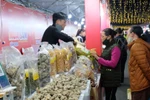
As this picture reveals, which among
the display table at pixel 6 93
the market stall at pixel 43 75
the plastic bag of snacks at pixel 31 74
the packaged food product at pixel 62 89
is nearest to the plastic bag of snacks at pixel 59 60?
the market stall at pixel 43 75

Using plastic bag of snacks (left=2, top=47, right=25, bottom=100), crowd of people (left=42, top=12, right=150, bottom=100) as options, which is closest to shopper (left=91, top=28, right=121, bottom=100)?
crowd of people (left=42, top=12, right=150, bottom=100)

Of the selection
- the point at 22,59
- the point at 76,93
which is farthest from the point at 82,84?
the point at 22,59

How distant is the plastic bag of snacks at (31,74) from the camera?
78.9 inches

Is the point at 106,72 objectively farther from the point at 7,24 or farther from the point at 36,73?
the point at 7,24

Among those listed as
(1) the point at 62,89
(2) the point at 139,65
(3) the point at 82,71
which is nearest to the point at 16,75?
(1) the point at 62,89

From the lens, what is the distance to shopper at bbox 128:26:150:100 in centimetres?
336

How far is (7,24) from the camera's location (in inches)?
247

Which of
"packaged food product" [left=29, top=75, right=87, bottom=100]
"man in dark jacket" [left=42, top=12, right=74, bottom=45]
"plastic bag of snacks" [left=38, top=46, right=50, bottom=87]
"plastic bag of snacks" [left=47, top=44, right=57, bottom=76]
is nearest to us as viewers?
"packaged food product" [left=29, top=75, right=87, bottom=100]

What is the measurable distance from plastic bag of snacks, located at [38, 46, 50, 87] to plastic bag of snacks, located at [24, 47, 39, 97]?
0.14 m

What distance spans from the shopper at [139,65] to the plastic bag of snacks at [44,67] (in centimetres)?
150

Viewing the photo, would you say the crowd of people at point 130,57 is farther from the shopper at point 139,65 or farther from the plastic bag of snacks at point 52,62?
the plastic bag of snacks at point 52,62

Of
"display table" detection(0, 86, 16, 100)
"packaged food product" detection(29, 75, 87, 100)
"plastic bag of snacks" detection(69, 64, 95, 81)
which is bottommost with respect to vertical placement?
"packaged food product" detection(29, 75, 87, 100)

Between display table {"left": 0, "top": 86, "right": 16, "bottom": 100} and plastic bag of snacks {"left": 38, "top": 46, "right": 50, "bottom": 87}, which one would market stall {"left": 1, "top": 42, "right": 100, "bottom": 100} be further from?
display table {"left": 0, "top": 86, "right": 16, "bottom": 100}

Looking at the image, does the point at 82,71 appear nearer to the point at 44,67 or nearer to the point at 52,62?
the point at 52,62
